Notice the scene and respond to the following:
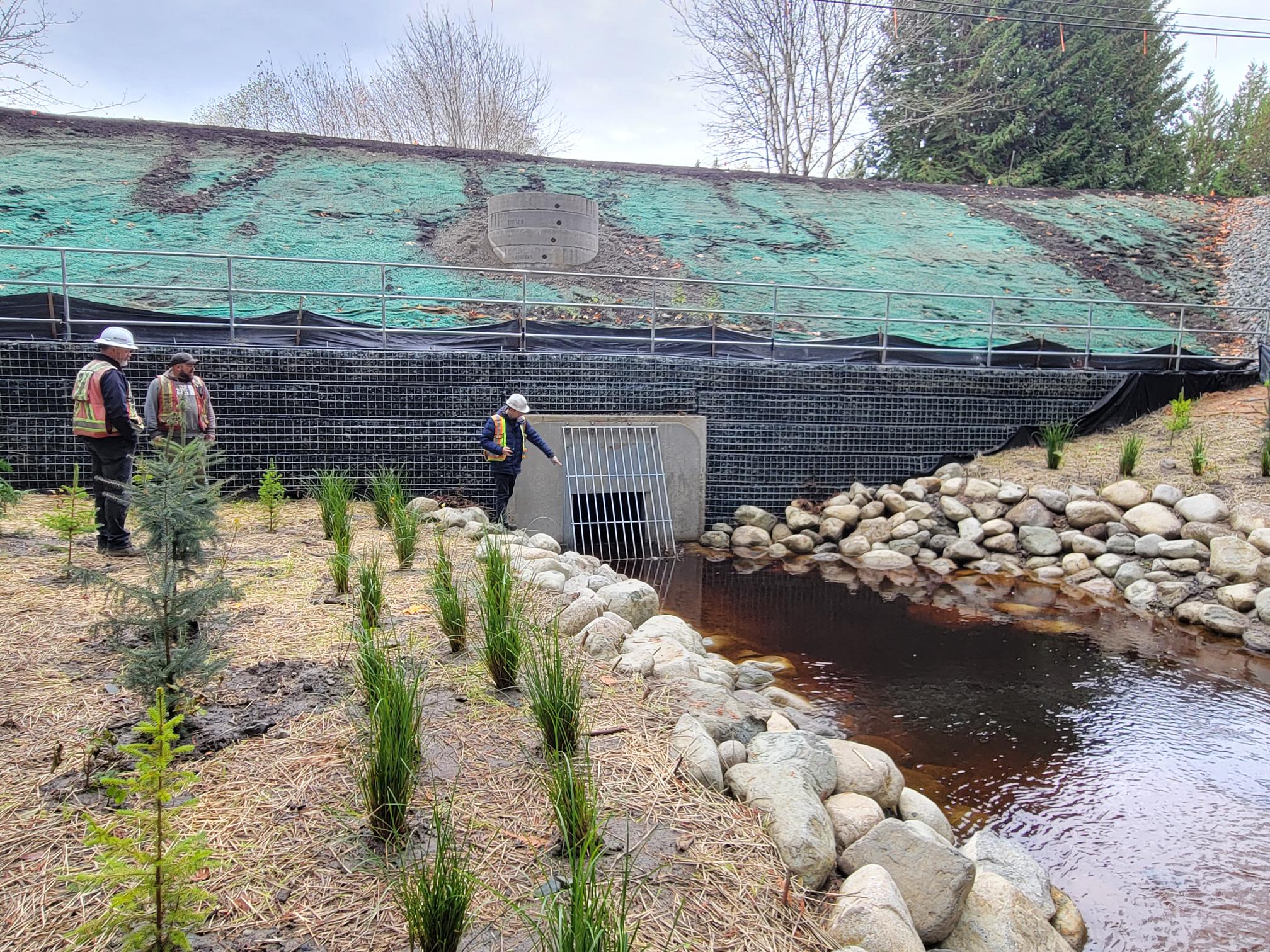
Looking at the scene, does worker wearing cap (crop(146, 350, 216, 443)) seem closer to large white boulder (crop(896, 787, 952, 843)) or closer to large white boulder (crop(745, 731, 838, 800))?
large white boulder (crop(745, 731, 838, 800))

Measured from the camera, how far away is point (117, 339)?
5730mm

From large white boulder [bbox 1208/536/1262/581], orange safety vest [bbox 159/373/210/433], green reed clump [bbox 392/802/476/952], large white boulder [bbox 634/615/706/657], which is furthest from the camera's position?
large white boulder [bbox 1208/536/1262/581]

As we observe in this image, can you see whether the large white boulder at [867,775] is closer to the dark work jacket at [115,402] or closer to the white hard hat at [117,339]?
the dark work jacket at [115,402]

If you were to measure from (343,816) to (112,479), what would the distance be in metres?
4.19

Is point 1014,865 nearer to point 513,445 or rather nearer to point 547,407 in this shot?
point 513,445

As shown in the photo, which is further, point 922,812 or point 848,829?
point 922,812

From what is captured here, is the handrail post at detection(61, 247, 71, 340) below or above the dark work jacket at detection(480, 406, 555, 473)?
above

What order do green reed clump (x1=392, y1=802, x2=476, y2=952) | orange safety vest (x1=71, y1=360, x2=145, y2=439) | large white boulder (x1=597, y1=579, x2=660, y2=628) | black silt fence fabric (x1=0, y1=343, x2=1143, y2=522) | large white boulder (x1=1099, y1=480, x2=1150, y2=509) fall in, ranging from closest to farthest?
green reed clump (x1=392, y1=802, x2=476, y2=952) → large white boulder (x1=597, y1=579, x2=660, y2=628) → orange safety vest (x1=71, y1=360, x2=145, y2=439) → black silt fence fabric (x1=0, y1=343, x2=1143, y2=522) → large white boulder (x1=1099, y1=480, x2=1150, y2=509)

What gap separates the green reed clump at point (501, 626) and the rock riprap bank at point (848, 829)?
0.88ft

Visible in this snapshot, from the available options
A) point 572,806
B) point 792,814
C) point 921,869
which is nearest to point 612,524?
point 792,814

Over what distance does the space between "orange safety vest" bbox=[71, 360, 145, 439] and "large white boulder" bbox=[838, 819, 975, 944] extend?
545 centimetres

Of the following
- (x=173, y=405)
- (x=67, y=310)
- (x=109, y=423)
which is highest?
(x=67, y=310)

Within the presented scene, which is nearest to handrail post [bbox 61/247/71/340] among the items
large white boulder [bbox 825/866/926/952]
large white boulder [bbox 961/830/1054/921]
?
large white boulder [bbox 825/866/926/952]

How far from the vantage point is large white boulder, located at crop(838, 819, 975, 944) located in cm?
261
